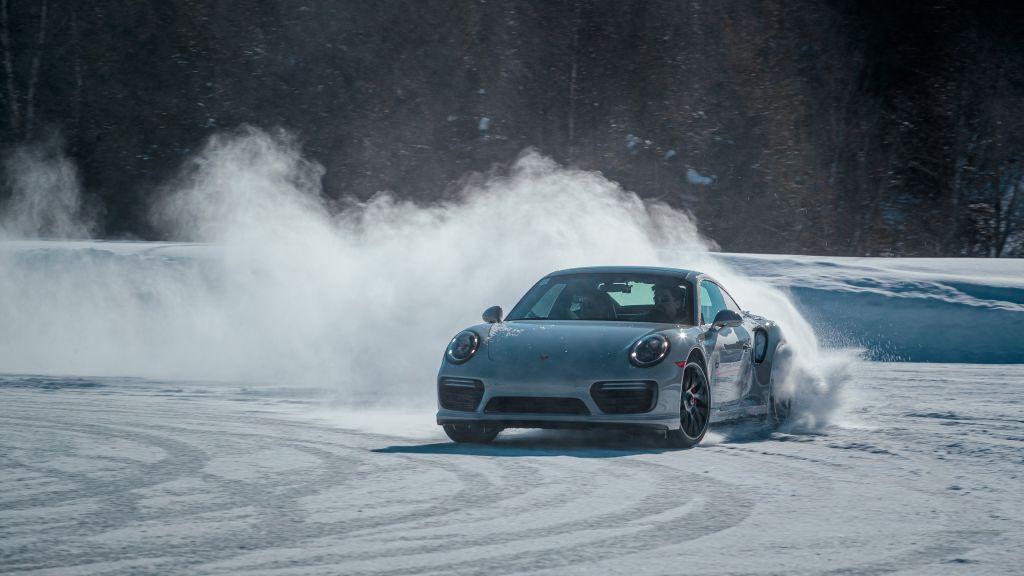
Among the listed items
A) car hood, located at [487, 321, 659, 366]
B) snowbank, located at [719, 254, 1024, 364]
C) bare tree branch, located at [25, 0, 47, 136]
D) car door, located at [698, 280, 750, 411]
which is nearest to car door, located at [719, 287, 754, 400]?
car door, located at [698, 280, 750, 411]

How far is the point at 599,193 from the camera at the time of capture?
74.7ft

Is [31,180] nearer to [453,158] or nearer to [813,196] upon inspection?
[453,158]

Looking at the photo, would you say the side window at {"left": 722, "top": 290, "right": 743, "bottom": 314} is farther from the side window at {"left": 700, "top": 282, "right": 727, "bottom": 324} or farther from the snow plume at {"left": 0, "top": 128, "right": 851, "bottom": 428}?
the snow plume at {"left": 0, "top": 128, "right": 851, "bottom": 428}

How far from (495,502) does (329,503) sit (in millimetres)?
779

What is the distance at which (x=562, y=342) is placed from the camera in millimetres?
8977

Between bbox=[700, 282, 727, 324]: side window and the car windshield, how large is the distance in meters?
0.14

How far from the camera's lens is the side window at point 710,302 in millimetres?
9922

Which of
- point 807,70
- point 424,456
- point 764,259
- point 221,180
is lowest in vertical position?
point 424,456

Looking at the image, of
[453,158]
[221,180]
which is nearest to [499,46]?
[453,158]

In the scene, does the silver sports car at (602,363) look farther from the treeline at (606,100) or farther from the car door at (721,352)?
the treeline at (606,100)

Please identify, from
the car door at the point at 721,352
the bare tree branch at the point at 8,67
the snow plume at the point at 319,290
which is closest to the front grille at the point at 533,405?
the car door at the point at 721,352

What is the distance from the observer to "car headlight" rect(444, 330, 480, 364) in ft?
30.0

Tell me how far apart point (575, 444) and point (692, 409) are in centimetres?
84

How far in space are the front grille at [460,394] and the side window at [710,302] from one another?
1897 mm
